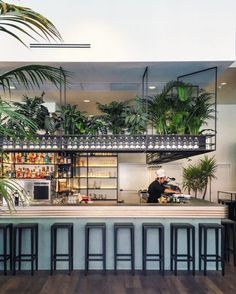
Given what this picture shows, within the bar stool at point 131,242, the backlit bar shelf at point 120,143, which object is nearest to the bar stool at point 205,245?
the bar stool at point 131,242

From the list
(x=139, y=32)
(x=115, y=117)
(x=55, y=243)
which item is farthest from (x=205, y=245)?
(x=139, y=32)

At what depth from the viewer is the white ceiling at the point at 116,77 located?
545 centimetres

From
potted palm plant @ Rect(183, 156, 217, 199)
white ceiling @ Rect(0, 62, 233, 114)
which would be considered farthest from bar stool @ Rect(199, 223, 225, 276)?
potted palm plant @ Rect(183, 156, 217, 199)

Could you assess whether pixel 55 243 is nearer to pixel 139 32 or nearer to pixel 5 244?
pixel 5 244

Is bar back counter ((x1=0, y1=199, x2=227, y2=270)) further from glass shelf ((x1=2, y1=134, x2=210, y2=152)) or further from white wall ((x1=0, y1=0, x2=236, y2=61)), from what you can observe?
white wall ((x1=0, y1=0, x2=236, y2=61))

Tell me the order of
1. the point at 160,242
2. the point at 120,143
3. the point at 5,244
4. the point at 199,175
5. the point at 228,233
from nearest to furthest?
1. the point at 5,244
2. the point at 160,242
3. the point at 120,143
4. the point at 228,233
5. the point at 199,175

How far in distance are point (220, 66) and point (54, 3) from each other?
2.73m

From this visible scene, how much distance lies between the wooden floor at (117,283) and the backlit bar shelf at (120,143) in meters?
1.91

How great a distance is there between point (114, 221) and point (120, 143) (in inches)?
48.9

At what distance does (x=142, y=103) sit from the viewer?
226 inches

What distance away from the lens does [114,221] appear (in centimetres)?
559

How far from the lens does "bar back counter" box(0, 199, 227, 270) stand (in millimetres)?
5516

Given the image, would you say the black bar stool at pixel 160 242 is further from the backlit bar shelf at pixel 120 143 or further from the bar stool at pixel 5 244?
the bar stool at pixel 5 244

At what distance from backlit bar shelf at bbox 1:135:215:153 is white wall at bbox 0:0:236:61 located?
121 cm
